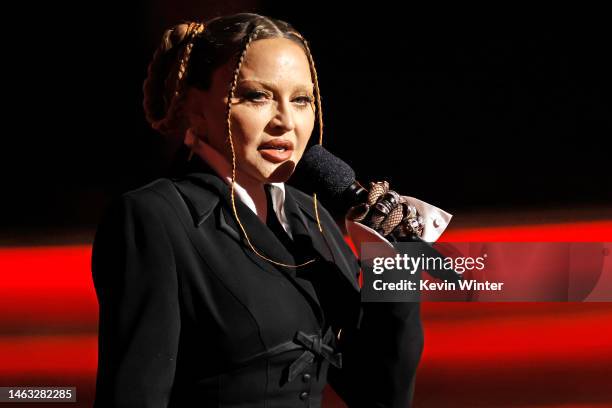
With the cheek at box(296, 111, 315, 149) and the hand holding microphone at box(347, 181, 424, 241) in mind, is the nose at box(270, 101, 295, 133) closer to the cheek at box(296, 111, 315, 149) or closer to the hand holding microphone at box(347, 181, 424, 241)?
the cheek at box(296, 111, 315, 149)

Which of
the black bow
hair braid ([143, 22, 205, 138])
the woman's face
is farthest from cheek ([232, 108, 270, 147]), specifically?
the black bow

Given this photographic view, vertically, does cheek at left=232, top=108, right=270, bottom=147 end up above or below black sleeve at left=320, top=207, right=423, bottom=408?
above

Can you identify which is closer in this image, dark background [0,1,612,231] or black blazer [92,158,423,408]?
black blazer [92,158,423,408]

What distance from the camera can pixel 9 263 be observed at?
2.24 m

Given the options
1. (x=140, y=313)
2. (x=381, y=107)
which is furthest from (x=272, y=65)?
(x=381, y=107)

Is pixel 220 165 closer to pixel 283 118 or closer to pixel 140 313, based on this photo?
pixel 283 118

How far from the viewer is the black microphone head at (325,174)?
135 centimetres

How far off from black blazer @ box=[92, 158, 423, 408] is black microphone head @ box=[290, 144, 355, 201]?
83mm

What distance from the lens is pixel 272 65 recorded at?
4.23ft

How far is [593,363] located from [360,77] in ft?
2.73

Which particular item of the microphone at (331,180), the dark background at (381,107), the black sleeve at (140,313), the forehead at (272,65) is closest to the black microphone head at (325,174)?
the microphone at (331,180)

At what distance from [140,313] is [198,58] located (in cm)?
36

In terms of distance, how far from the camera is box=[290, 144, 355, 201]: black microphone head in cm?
135

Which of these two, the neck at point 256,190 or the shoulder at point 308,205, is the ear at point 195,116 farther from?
the shoulder at point 308,205
